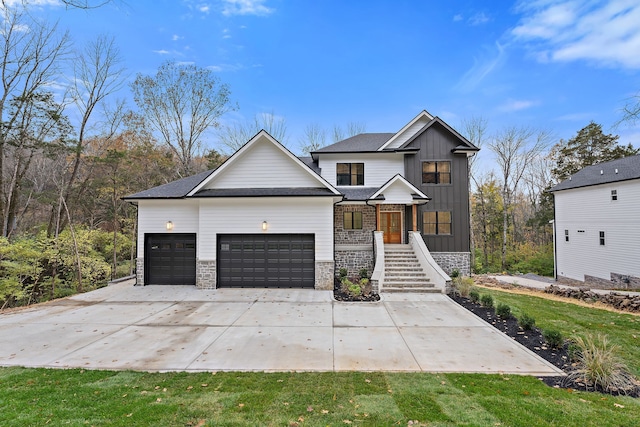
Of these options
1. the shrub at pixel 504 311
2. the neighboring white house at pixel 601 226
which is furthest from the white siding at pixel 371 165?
the neighboring white house at pixel 601 226

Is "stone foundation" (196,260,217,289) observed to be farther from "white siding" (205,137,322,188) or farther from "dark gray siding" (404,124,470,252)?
"dark gray siding" (404,124,470,252)

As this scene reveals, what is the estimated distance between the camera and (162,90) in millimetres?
22188

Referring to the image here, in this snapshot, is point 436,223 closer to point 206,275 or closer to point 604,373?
point 604,373

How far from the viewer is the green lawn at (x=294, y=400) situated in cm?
355

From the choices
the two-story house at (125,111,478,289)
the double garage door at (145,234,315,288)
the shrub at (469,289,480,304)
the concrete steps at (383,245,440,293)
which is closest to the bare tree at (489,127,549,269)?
the concrete steps at (383,245,440,293)

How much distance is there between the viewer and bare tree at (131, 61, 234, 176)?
863 inches

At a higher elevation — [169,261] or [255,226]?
[255,226]

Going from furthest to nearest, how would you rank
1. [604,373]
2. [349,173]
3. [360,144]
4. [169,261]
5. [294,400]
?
1. [360,144]
2. [349,173]
3. [169,261]
4. [604,373]
5. [294,400]

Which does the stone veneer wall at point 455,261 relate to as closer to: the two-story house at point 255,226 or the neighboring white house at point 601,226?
the two-story house at point 255,226

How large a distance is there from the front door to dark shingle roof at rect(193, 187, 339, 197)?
481 cm

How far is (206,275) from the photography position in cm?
1184

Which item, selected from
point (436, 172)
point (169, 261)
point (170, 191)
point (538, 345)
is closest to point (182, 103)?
point (170, 191)

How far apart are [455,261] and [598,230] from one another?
33.5 feet

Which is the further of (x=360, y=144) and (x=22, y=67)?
(x=360, y=144)
